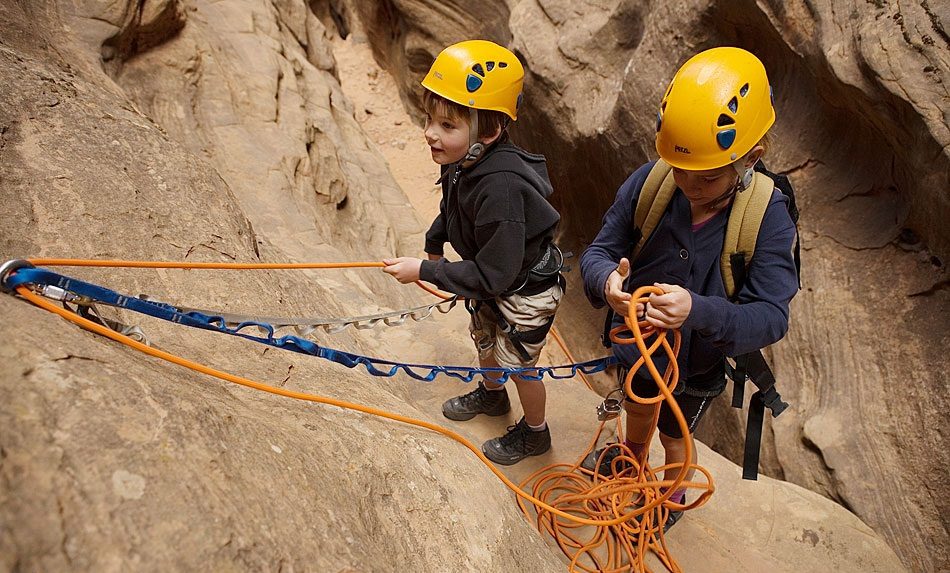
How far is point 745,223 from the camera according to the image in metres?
1.67

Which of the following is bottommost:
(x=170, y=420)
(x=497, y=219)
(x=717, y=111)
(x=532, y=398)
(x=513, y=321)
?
(x=532, y=398)

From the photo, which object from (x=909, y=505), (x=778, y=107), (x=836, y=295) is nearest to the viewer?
(x=909, y=505)

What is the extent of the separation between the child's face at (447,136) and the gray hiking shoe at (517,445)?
1.30m

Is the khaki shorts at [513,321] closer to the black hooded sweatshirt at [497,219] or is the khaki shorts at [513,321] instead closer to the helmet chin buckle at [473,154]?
the black hooded sweatshirt at [497,219]

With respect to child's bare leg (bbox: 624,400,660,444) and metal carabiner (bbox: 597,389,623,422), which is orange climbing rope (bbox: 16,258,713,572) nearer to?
child's bare leg (bbox: 624,400,660,444)

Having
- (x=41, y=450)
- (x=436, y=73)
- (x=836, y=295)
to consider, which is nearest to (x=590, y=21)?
(x=836, y=295)

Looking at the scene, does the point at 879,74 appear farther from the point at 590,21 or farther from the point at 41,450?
the point at 41,450

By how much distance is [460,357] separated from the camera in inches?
133

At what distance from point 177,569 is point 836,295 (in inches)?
138

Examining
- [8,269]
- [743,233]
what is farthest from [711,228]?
[8,269]

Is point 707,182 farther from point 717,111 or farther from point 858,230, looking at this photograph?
point 858,230

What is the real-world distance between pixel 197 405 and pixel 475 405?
5.78 ft

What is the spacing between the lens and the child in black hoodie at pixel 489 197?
78.7 inches

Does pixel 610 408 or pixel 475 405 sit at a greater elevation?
pixel 610 408
